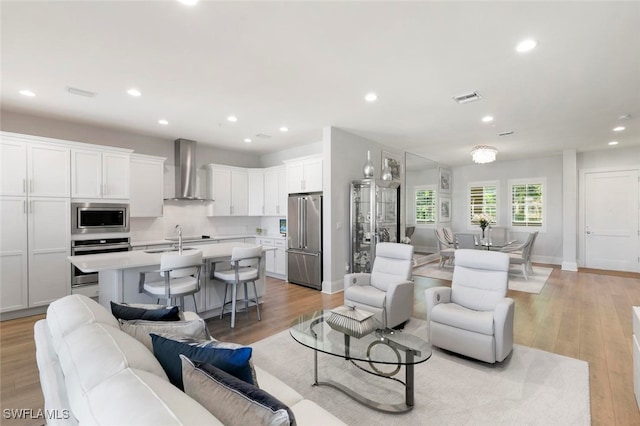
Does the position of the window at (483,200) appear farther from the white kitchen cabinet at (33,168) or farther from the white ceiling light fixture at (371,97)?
the white kitchen cabinet at (33,168)

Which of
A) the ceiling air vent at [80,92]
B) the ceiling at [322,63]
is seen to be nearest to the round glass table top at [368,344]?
the ceiling at [322,63]

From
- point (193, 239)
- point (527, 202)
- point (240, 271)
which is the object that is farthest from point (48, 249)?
point (527, 202)

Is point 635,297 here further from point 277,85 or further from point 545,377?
point 277,85

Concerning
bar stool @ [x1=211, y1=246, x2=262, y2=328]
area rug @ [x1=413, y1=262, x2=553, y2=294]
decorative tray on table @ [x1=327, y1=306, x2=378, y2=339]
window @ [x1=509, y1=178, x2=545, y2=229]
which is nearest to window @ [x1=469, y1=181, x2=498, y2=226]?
window @ [x1=509, y1=178, x2=545, y2=229]

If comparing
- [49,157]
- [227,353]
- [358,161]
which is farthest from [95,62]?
[358,161]

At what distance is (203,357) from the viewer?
3.93 ft

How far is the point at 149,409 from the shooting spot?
2.53 feet

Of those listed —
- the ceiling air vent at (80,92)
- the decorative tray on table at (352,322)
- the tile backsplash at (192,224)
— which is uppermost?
the ceiling air vent at (80,92)

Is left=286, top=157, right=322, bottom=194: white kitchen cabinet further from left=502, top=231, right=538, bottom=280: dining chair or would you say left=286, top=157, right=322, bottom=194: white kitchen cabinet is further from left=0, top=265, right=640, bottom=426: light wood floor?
left=502, top=231, right=538, bottom=280: dining chair

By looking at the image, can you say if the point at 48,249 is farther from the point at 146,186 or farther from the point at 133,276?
the point at 133,276

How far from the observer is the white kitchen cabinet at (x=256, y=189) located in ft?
22.9

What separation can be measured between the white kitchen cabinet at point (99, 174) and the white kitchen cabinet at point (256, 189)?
257 cm

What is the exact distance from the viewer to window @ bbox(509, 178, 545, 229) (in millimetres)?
8050

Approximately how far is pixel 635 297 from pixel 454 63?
5.23 meters
